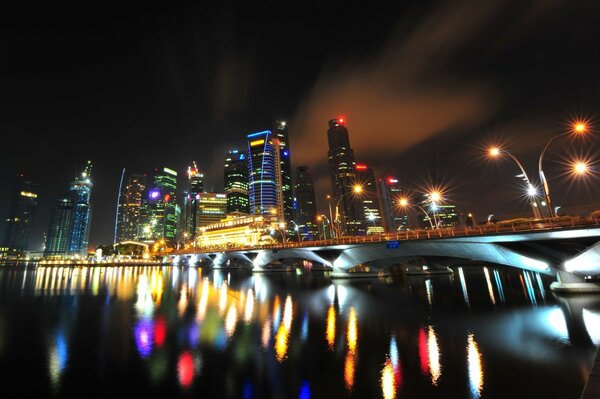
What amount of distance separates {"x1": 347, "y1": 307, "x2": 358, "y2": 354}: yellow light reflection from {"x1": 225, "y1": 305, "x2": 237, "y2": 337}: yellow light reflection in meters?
8.63

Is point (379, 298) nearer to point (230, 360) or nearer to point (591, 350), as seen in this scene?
point (591, 350)

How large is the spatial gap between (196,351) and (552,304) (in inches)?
1318

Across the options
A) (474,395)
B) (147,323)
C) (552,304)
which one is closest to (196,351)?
(147,323)

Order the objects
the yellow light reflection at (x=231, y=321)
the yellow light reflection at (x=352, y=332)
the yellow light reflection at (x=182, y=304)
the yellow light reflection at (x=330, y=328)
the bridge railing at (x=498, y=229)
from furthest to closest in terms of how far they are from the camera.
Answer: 1. the yellow light reflection at (x=182, y=304)
2. the bridge railing at (x=498, y=229)
3. the yellow light reflection at (x=231, y=321)
4. the yellow light reflection at (x=330, y=328)
5. the yellow light reflection at (x=352, y=332)

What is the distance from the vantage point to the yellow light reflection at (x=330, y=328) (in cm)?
1813

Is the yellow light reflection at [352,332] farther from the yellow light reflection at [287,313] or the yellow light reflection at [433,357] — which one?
the yellow light reflection at [287,313]

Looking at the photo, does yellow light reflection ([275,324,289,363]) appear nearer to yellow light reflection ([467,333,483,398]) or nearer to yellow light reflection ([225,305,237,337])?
yellow light reflection ([225,305,237,337])

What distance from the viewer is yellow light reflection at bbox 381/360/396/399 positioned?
11.1 m

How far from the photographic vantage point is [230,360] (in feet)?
49.3

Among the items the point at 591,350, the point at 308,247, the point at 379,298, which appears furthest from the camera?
the point at 308,247

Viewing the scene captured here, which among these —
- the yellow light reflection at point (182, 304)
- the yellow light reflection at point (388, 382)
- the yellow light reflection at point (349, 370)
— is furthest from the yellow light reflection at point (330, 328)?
the yellow light reflection at point (182, 304)

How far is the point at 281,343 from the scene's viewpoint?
1784cm

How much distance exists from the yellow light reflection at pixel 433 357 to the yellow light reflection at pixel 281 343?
758 centimetres

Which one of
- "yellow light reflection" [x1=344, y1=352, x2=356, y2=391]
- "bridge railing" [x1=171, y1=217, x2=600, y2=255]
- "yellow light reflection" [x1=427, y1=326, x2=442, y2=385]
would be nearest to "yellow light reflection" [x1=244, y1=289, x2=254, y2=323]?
"yellow light reflection" [x1=344, y1=352, x2=356, y2=391]
